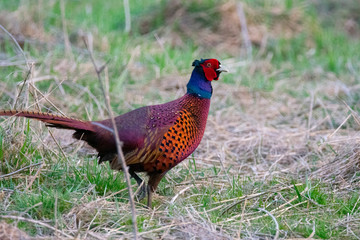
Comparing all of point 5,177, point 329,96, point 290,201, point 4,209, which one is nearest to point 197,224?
point 290,201

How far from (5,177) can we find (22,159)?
189 millimetres

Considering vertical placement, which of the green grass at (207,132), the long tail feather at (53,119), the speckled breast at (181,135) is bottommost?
the green grass at (207,132)

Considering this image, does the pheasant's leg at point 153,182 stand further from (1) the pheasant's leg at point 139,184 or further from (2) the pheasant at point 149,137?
(1) the pheasant's leg at point 139,184

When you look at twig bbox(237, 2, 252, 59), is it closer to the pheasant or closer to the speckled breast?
the speckled breast

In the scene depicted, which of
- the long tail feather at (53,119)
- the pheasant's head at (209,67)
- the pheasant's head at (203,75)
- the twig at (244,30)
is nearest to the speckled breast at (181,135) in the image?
the pheasant's head at (203,75)

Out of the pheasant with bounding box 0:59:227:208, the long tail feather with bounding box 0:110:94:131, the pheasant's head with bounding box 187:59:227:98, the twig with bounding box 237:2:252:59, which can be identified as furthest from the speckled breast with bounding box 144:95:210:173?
the twig with bounding box 237:2:252:59

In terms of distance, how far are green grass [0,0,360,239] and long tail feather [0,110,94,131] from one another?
1.06 ft

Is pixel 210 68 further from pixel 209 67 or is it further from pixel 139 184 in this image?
pixel 139 184

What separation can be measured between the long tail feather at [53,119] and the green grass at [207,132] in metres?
0.32

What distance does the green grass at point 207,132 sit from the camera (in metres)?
2.98

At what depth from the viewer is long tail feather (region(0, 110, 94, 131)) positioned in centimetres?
299

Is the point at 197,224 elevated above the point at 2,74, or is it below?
below

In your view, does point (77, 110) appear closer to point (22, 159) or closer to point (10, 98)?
point (10, 98)

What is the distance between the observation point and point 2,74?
514 cm
